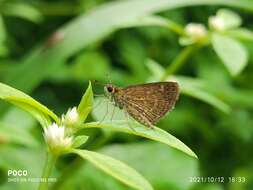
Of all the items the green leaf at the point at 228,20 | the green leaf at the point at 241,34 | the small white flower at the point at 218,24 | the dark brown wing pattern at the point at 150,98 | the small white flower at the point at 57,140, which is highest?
the green leaf at the point at 228,20

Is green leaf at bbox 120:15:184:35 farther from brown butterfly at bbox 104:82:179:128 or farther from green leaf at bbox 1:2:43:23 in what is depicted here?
green leaf at bbox 1:2:43:23

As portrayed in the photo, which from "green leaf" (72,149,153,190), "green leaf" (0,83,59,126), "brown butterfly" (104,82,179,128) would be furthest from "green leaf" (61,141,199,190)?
"green leaf" (72,149,153,190)

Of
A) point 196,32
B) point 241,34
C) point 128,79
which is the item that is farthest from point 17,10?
point 241,34

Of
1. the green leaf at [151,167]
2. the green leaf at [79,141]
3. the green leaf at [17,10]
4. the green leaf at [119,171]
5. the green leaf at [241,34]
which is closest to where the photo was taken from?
the green leaf at [119,171]

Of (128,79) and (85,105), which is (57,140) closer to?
(85,105)

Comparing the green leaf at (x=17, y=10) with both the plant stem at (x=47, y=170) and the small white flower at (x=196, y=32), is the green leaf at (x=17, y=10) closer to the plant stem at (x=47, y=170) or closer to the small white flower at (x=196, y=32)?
the small white flower at (x=196, y=32)

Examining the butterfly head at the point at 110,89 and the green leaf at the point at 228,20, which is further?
the green leaf at the point at 228,20

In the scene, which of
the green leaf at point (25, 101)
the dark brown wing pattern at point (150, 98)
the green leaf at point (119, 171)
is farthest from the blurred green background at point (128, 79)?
the green leaf at point (119, 171)

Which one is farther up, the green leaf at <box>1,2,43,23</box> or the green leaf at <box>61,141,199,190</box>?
the green leaf at <box>1,2,43,23</box>

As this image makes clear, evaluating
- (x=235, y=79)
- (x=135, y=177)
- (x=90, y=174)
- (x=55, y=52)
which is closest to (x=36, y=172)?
(x=90, y=174)
